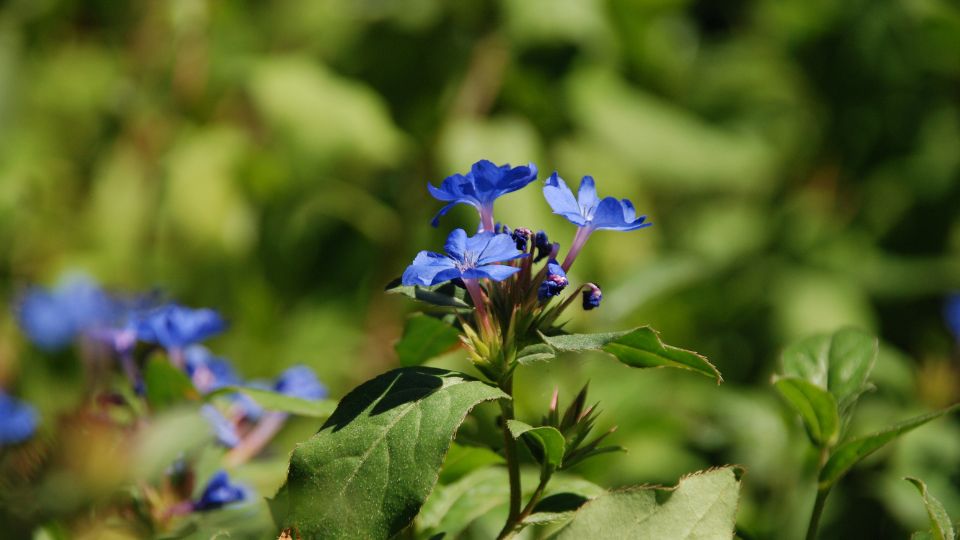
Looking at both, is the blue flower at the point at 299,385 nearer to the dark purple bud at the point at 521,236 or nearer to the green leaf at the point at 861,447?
the dark purple bud at the point at 521,236

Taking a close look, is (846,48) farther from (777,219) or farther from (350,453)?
(350,453)

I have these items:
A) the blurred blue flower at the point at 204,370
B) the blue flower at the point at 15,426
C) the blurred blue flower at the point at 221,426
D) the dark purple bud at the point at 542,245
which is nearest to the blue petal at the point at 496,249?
the dark purple bud at the point at 542,245

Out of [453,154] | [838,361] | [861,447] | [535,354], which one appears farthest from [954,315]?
[535,354]

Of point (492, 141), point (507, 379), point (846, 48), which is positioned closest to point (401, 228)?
point (492, 141)

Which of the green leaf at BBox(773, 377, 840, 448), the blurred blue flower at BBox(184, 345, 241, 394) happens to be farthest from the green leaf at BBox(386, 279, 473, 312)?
the blurred blue flower at BBox(184, 345, 241, 394)

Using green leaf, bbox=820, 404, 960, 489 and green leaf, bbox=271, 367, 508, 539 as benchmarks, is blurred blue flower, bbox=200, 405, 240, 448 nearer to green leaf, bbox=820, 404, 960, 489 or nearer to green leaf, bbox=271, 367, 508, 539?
green leaf, bbox=271, 367, 508, 539

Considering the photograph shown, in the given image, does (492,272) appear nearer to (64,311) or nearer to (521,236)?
(521,236)

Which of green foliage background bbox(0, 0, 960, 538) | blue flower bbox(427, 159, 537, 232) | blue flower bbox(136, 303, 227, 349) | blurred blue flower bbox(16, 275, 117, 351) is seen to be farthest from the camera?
green foliage background bbox(0, 0, 960, 538)
